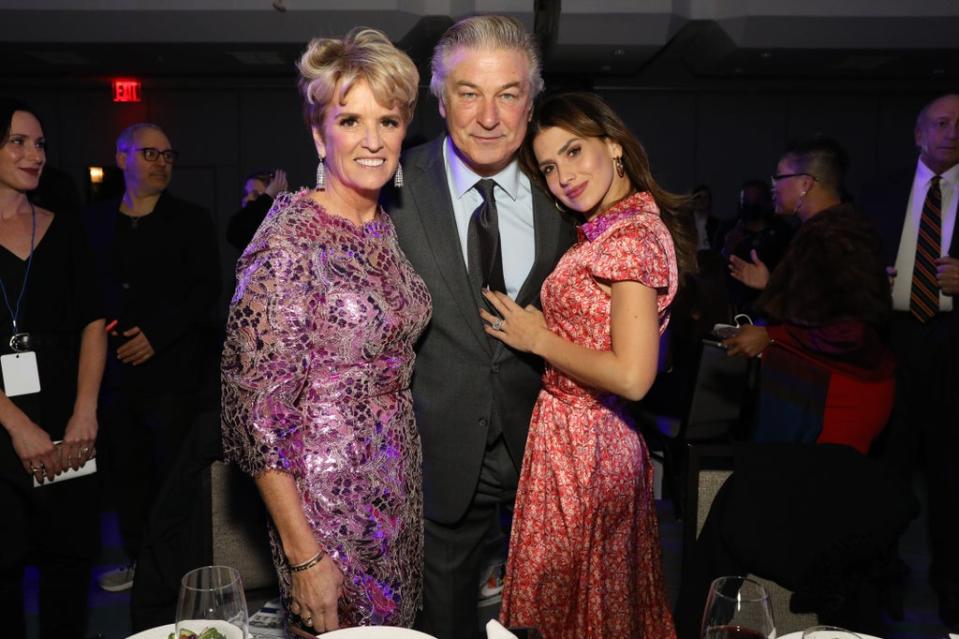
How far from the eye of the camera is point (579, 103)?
1.87 metres

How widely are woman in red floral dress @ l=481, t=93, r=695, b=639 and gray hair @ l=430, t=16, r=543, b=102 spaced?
14cm

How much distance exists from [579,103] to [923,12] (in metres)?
7.49

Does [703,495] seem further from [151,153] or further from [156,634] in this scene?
[151,153]

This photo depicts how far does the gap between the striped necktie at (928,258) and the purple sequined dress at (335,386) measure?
2.74 m

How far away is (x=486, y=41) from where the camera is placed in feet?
6.17

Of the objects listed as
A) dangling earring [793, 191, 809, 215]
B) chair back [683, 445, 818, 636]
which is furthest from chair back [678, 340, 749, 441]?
chair back [683, 445, 818, 636]

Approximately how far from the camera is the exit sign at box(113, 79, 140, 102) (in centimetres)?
994

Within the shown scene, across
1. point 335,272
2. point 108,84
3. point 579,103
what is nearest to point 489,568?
A: point 335,272

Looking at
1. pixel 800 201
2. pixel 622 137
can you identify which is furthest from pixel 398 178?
pixel 800 201

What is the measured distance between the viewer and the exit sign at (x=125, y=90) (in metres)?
9.94

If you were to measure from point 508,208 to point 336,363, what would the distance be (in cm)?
75

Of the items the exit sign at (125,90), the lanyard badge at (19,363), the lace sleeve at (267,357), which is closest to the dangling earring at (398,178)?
the lace sleeve at (267,357)

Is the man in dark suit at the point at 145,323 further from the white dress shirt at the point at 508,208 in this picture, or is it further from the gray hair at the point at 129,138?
the white dress shirt at the point at 508,208

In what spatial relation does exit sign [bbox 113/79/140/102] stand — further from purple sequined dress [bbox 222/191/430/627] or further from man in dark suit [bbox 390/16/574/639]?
purple sequined dress [bbox 222/191/430/627]
